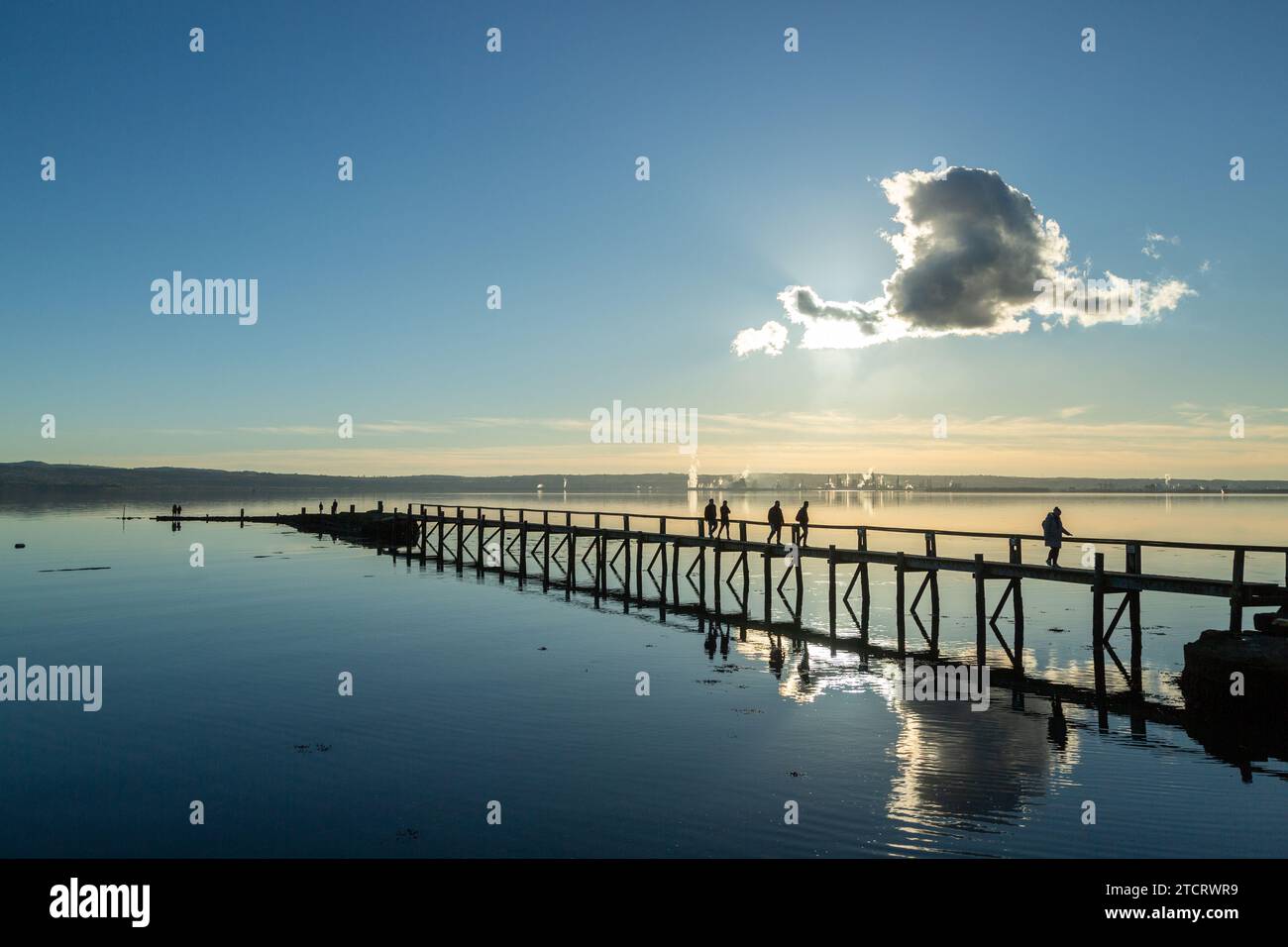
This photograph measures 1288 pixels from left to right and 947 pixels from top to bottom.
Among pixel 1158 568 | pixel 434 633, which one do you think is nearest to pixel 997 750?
pixel 434 633

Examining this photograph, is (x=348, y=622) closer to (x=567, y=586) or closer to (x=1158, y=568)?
(x=567, y=586)

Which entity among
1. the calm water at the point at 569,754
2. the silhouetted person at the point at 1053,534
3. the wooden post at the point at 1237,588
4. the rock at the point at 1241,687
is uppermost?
the silhouetted person at the point at 1053,534

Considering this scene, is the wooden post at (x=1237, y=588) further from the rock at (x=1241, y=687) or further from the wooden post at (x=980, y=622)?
the wooden post at (x=980, y=622)

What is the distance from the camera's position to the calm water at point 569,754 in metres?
11.3

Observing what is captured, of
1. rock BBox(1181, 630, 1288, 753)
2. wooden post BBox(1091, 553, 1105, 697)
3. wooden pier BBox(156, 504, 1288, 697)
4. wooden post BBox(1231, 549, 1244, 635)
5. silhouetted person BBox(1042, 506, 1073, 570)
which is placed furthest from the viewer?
silhouetted person BBox(1042, 506, 1073, 570)

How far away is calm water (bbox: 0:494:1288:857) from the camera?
1126 centimetres

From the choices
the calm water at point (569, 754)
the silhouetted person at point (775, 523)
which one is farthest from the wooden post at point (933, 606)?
the silhouetted person at point (775, 523)

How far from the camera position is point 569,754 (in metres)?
14.9

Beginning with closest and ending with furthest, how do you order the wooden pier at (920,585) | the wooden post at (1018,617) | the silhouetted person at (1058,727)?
the silhouetted person at (1058,727) → the wooden pier at (920,585) → the wooden post at (1018,617)

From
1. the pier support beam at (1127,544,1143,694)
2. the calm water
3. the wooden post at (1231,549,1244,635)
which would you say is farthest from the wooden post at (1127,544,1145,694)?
the wooden post at (1231,549,1244,635)

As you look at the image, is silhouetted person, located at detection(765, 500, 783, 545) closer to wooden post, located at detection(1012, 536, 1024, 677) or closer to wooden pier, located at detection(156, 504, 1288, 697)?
wooden pier, located at detection(156, 504, 1288, 697)

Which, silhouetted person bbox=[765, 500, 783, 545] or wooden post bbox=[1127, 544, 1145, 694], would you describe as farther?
silhouetted person bbox=[765, 500, 783, 545]
